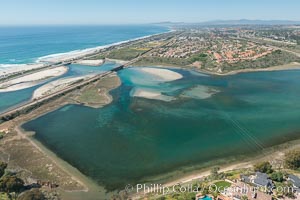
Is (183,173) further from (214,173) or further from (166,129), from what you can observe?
(166,129)

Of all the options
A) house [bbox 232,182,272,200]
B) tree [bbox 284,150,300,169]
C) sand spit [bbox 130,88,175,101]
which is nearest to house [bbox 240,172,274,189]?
house [bbox 232,182,272,200]

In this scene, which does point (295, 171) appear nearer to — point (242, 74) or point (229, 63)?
point (242, 74)

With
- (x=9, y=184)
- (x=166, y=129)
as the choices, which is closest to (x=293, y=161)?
(x=166, y=129)

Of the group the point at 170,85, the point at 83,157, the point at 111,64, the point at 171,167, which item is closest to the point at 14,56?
the point at 111,64

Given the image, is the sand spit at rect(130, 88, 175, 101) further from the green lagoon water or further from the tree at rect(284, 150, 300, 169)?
the tree at rect(284, 150, 300, 169)

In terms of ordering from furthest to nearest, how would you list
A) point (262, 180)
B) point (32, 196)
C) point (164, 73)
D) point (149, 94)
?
point (164, 73)
point (149, 94)
point (262, 180)
point (32, 196)

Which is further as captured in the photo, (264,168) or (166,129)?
A: (166,129)

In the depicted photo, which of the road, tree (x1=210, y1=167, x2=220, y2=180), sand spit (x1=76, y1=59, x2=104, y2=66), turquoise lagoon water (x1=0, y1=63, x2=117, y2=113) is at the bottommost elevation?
tree (x1=210, y1=167, x2=220, y2=180)

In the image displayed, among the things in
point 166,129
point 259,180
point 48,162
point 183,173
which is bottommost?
point 183,173
